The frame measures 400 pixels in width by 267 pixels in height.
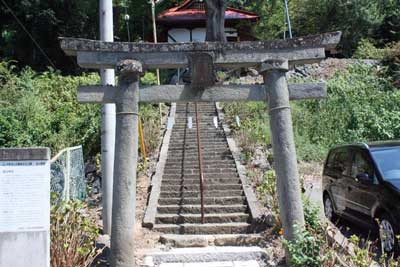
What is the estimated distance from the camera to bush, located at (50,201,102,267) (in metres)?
5.35

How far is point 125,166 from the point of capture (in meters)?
6.18

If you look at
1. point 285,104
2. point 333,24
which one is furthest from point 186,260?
point 333,24

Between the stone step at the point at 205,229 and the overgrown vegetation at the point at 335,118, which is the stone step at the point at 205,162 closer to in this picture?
the overgrown vegetation at the point at 335,118

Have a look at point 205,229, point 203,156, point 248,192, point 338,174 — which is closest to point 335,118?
point 203,156

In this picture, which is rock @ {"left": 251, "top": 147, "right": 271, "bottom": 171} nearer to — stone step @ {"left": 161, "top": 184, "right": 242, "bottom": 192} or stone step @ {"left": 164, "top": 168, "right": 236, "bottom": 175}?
stone step @ {"left": 164, "top": 168, "right": 236, "bottom": 175}

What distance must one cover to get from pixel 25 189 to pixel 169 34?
Answer: 2424cm

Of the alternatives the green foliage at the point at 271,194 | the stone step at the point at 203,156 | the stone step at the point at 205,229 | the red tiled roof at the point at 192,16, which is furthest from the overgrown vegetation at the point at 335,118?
the red tiled roof at the point at 192,16

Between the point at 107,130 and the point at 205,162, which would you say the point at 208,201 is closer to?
the point at 205,162

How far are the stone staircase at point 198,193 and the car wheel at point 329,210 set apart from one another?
1632 millimetres

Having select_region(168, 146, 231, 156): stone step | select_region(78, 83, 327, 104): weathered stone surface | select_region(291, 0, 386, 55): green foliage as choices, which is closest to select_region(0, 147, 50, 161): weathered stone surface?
select_region(78, 83, 327, 104): weathered stone surface

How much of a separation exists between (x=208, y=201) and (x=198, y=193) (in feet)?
1.62

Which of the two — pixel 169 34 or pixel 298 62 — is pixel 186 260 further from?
pixel 169 34

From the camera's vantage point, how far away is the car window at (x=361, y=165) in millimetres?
7423

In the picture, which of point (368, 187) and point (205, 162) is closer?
point (368, 187)
